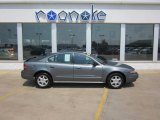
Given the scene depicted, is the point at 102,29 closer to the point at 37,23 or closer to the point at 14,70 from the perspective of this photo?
the point at 37,23

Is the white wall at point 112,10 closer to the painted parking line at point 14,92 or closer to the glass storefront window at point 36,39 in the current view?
the glass storefront window at point 36,39

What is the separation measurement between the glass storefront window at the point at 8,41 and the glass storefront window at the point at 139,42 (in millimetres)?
7261

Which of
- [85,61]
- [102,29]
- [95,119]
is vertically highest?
[102,29]

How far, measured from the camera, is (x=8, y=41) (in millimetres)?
15328

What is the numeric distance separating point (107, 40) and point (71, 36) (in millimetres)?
2338

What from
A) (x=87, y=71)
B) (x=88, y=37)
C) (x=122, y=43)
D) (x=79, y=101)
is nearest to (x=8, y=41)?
(x=88, y=37)

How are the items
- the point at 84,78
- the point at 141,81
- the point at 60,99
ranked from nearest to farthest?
1. the point at 60,99
2. the point at 84,78
3. the point at 141,81

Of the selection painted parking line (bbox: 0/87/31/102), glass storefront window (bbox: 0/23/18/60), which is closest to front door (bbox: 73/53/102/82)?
painted parking line (bbox: 0/87/31/102)

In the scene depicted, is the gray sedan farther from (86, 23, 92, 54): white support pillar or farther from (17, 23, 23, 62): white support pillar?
(17, 23, 23, 62): white support pillar

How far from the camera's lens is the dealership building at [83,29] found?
47.9ft

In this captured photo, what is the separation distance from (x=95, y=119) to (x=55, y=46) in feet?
30.8

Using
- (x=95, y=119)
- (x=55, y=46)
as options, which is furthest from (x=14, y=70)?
(x=95, y=119)

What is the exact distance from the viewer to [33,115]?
6.44 m

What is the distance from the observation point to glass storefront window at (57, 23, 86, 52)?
49.0 ft
